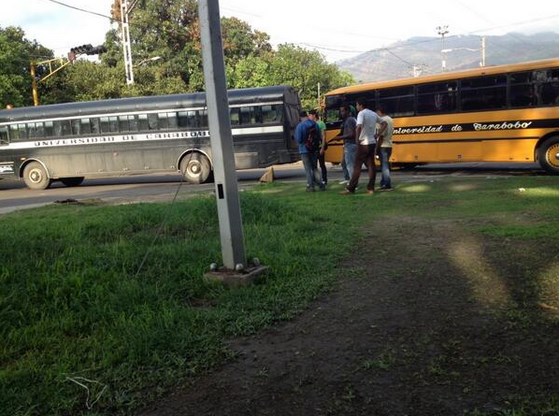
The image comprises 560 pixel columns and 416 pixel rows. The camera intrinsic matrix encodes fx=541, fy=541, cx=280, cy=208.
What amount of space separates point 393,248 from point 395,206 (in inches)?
120

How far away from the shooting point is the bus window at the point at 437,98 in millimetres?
14695

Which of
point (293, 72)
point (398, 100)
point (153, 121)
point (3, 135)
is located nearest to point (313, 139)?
point (398, 100)

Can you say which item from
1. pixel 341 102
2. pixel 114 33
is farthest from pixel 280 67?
pixel 341 102

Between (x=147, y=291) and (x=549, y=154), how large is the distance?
1161cm

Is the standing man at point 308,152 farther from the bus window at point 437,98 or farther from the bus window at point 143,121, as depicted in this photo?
the bus window at point 143,121

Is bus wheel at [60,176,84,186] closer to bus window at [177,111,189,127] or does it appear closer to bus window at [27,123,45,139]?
bus window at [27,123,45,139]

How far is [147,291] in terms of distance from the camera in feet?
13.7

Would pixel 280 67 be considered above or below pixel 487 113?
above

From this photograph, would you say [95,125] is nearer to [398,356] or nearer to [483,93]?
[483,93]

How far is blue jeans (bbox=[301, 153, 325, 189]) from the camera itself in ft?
36.1

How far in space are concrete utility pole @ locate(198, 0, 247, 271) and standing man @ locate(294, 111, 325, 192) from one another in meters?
6.33

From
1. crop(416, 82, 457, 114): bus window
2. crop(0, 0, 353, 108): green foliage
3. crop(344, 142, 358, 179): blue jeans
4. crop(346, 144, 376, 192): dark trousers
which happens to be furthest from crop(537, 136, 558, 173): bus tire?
crop(0, 0, 353, 108): green foliage

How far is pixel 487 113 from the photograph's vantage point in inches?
551

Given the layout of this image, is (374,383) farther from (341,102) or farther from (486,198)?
(341,102)
